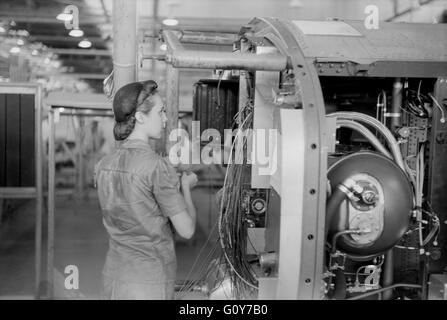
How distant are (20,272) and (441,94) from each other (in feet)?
12.4

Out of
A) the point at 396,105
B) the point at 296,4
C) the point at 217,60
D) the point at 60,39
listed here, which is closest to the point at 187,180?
the point at 217,60

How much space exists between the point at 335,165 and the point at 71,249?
12.4 ft

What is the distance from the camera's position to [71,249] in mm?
4852

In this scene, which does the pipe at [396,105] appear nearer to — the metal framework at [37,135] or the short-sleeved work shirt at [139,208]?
the short-sleeved work shirt at [139,208]

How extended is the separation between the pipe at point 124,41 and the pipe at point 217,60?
0.62m

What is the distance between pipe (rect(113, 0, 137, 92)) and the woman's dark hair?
0.63 meters

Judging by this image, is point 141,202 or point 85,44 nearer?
point 141,202

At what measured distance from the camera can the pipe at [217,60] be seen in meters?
1.66

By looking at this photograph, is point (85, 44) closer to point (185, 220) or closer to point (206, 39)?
point (206, 39)

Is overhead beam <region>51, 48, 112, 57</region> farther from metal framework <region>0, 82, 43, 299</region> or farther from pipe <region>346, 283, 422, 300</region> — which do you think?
pipe <region>346, 283, 422, 300</region>

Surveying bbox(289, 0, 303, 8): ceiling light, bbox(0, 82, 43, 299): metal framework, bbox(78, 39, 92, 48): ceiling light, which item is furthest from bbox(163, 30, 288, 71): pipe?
bbox(78, 39, 92, 48): ceiling light

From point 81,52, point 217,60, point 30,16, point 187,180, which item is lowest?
point 187,180

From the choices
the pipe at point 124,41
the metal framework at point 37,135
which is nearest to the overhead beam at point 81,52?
the metal framework at point 37,135

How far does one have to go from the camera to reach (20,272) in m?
4.14
